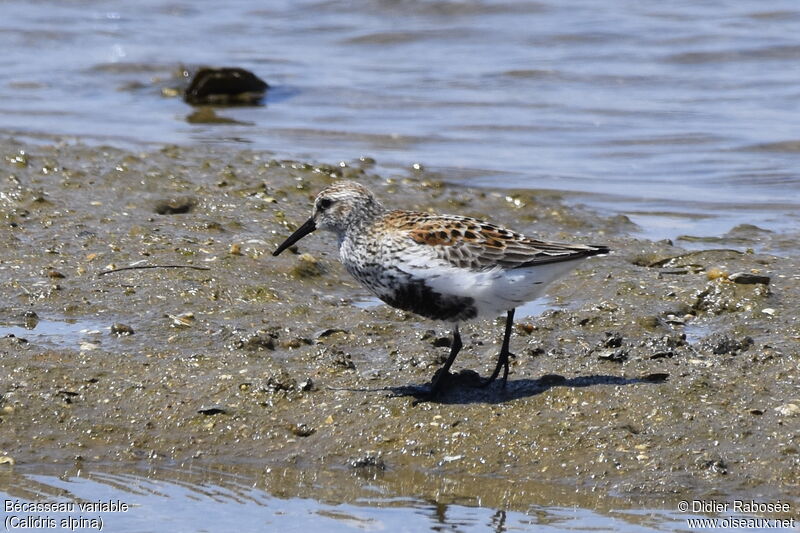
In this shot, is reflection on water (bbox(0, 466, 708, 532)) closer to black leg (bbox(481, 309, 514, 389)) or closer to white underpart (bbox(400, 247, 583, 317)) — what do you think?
black leg (bbox(481, 309, 514, 389))

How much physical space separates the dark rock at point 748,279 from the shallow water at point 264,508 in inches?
111

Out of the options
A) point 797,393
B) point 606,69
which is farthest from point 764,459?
point 606,69

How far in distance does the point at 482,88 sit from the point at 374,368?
31.3ft

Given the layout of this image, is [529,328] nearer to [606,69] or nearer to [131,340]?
[131,340]

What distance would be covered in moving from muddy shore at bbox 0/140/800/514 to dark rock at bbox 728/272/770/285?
0.01 metres

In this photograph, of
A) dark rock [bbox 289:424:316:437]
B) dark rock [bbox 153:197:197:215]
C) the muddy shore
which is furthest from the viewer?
dark rock [bbox 153:197:197:215]

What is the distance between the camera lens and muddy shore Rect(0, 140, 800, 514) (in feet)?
19.5

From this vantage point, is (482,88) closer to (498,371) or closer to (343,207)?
(343,207)

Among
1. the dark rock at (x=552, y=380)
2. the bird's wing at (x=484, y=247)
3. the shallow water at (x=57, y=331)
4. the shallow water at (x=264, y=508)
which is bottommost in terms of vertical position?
the shallow water at (x=264, y=508)

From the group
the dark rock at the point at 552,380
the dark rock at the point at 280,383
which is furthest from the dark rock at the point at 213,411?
the dark rock at the point at 552,380

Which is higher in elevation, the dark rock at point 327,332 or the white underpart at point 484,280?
the white underpart at point 484,280

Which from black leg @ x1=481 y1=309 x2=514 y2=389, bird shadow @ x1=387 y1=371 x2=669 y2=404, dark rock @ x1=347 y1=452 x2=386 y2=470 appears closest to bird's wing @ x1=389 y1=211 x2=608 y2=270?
black leg @ x1=481 y1=309 x2=514 y2=389

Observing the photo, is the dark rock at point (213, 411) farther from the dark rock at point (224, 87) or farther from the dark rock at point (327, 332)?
the dark rock at point (224, 87)

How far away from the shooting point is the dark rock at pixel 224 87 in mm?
15273
